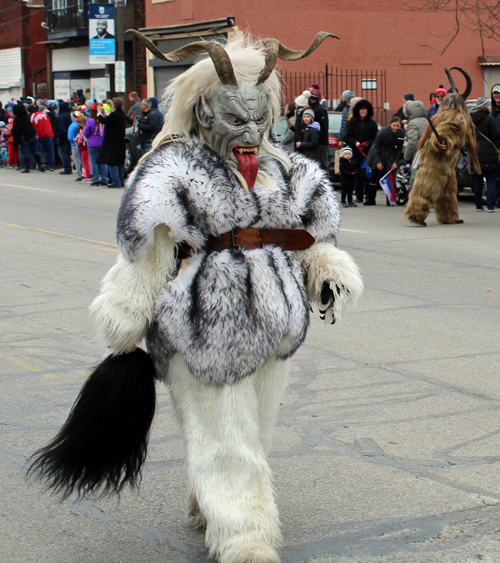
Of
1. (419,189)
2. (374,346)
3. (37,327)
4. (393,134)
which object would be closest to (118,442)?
(374,346)

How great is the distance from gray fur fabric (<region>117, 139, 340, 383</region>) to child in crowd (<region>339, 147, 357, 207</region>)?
38.2 feet

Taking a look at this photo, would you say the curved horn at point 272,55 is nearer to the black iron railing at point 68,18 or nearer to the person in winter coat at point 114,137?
the person in winter coat at point 114,137

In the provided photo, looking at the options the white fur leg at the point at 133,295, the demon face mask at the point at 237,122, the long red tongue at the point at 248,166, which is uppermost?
the demon face mask at the point at 237,122

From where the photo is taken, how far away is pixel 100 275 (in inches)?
335

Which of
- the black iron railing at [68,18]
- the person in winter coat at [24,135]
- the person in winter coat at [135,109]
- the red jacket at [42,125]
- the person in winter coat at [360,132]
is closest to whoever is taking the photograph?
the person in winter coat at [360,132]

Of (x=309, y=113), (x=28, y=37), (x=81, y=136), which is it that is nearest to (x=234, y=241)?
(x=309, y=113)

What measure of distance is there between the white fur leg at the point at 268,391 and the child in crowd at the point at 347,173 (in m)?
11.7

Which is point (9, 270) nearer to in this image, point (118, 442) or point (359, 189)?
point (118, 442)

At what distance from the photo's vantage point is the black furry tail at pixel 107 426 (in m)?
2.96

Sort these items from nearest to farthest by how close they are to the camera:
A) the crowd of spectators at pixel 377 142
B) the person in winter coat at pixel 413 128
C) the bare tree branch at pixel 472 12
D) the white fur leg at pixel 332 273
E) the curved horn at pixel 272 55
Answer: the curved horn at pixel 272 55, the white fur leg at pixel 332 273, the crowd of spectators at pixel 377 142, the person in winter coat at pixel 413 128, the bare tree branch at pixel 472 12

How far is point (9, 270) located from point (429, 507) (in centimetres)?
651

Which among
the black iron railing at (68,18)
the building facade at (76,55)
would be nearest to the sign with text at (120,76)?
the building facade at (76,55)

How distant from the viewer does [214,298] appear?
2865 mm

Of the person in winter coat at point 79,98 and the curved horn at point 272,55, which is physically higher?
the person in winter coat at point 79,98
